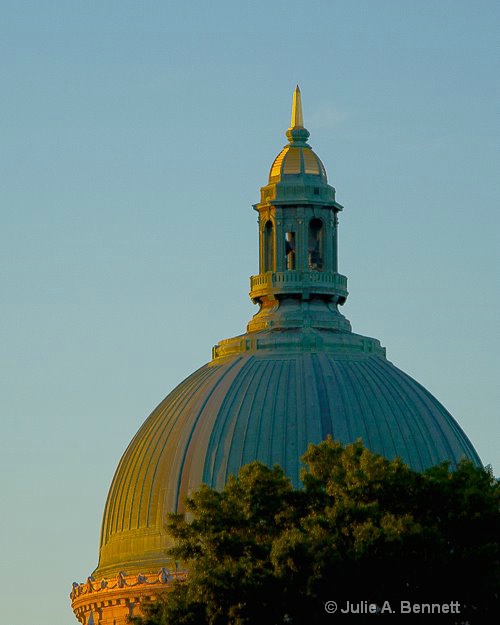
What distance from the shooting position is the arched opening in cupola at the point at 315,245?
165 meters

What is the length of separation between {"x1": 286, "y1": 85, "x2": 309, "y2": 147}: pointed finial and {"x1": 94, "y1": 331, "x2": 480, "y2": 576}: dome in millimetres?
9982

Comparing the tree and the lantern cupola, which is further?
the lantern cupola

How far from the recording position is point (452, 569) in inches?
4840

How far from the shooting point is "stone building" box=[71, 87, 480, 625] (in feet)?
513

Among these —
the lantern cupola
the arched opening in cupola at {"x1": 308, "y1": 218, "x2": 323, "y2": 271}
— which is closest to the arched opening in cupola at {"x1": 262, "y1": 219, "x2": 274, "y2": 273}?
the lantern cupola

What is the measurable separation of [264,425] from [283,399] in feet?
5.05

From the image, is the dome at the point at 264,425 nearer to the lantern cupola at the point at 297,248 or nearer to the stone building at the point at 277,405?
the stone building at the point at 277,405

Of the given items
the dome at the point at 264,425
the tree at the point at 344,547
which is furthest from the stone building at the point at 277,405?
the tree at the point at 344,547

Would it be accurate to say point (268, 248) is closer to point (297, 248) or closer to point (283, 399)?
point (297, 248)

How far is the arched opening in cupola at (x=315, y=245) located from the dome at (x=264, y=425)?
4757 millimetres

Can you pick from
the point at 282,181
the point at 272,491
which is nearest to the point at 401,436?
the point at 282,181

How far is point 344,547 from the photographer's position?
122688mm

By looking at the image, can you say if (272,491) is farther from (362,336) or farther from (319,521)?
(362,336)

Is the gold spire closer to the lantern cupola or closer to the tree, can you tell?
the lantern cupola
